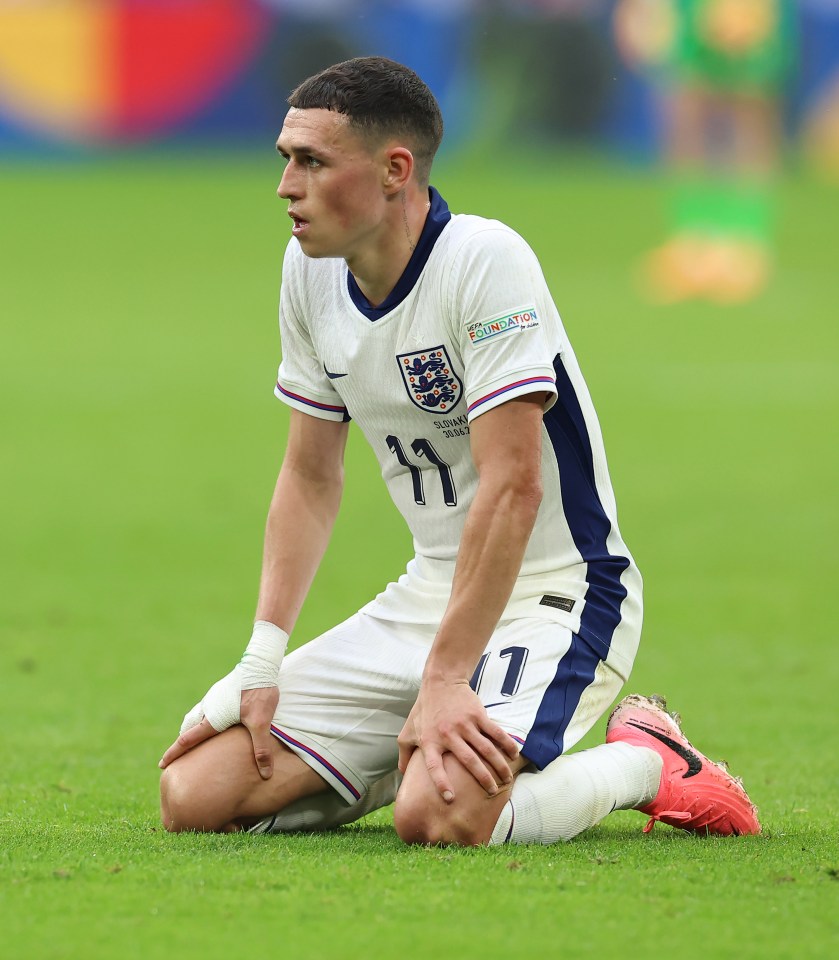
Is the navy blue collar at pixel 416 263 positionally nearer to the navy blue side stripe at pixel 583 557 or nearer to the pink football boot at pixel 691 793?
the navy blue side stripe at pixel 583 557

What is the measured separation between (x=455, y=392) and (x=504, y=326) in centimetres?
25

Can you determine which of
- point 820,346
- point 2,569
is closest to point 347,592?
point 2,569

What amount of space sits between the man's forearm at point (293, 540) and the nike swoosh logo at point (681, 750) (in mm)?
884

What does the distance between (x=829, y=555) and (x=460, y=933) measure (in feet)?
19.3

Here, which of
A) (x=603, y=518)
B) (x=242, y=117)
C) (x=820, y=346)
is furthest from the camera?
(x=242, y=117)

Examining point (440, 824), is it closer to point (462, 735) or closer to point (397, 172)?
point (462, 735)

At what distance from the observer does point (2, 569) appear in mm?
8289

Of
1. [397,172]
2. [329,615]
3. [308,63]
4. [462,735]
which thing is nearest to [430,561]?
[462,735]

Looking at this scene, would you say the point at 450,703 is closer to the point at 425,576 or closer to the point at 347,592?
the point at 425,576

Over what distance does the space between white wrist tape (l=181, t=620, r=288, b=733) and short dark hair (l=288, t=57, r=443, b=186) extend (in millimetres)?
1217

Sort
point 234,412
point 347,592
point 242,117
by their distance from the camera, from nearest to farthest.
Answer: point 347,592
point 234,412
point 242,117

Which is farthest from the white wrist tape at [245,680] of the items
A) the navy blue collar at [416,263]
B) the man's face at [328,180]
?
the man's face at [328,180]

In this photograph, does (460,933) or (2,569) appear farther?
(2,569)

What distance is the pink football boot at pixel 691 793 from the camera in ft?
13.6
